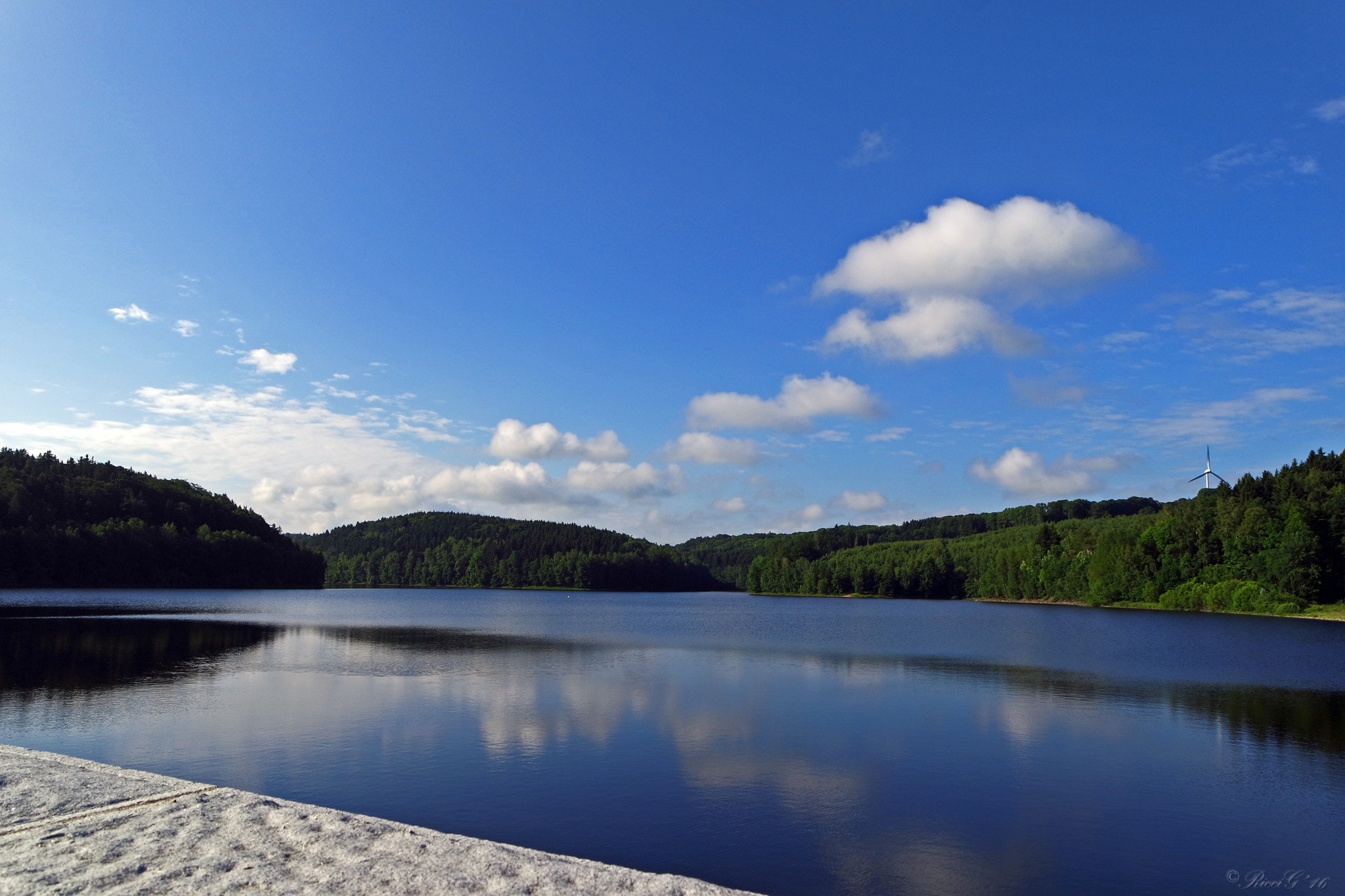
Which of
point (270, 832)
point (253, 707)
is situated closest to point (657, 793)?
point (270, 832)

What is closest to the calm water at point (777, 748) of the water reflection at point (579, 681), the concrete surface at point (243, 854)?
the water reflection at point (579, 681)

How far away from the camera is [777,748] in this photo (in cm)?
1814

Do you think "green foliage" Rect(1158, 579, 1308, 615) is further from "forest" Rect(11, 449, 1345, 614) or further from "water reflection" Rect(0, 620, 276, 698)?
"water reflection" Rect(0, 620, 276, 698)

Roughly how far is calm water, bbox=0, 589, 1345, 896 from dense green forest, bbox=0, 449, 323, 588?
81231mm

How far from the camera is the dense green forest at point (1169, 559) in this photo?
7462cm

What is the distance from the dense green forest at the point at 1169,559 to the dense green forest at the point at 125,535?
10519 cm

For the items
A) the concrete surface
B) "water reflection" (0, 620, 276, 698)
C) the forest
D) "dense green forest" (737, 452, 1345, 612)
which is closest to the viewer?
the concrete surface

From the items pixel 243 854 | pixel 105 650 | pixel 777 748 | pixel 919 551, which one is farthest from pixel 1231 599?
pixel 243 854

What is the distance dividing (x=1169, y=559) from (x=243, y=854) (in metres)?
108

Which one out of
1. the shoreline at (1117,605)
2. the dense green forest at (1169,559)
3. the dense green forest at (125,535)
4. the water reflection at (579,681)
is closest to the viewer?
the water reflection at (579,681)

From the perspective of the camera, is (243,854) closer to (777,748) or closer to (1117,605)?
(777,748)

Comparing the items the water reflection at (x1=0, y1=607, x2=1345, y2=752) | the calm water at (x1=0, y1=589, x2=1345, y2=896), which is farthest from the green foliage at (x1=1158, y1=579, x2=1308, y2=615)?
the water reflection at (x1=0, y1=607, x2=1345, y2=752)

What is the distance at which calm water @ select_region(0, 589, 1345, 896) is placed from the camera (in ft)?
38.9

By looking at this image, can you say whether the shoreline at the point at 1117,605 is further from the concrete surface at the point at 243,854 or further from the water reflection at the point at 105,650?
the water reflection at the point at 105,650
